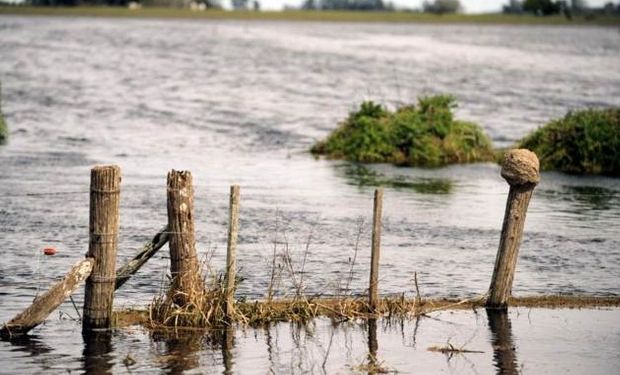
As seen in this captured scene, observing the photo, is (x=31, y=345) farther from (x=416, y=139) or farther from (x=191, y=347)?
(x=416, y=139)

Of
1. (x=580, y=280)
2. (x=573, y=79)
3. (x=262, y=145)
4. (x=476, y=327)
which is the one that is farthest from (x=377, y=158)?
(x=573, y=79)

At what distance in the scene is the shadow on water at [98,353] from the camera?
599 inches

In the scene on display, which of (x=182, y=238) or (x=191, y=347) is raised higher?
(x=182, y=238)

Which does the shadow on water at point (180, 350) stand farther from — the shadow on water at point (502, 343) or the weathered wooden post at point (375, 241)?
the shadow on water at point (502, 343)

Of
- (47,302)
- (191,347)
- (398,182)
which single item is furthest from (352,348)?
(398,182)

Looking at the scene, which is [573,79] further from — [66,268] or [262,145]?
[66,268]

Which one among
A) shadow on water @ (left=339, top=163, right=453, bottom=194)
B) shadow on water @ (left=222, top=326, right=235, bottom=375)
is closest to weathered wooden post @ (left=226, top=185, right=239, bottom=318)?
shadow on water @ (left=222, top=326, right=235, bottom=375)

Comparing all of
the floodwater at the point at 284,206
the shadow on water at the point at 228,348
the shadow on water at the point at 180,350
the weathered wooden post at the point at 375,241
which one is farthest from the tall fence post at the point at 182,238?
the weathered wooden post at the point at 375,241

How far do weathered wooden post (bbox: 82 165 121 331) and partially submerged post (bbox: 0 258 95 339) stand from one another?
0.14m

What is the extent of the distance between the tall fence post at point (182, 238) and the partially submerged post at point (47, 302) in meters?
1.09

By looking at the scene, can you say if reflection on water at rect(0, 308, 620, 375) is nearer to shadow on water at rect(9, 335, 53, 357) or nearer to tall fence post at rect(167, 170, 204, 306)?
shadow on water at rect(9, 335, 53, 357)

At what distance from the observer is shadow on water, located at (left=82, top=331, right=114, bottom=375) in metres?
15.2

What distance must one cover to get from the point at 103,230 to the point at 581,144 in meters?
22.9

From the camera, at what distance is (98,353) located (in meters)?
15.9
